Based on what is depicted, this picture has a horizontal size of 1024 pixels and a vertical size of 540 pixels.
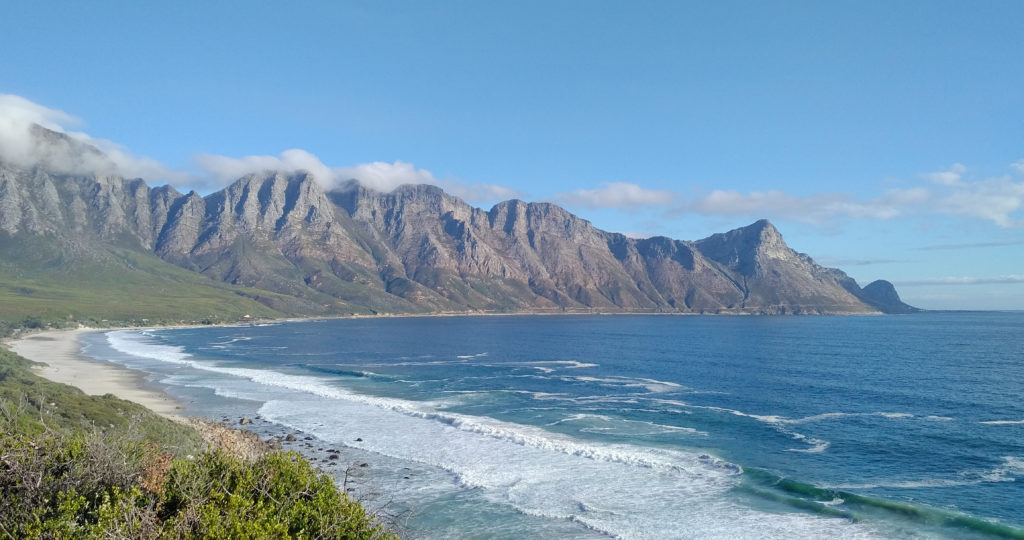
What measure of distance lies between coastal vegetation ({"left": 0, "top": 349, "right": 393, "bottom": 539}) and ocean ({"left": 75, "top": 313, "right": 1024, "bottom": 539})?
10.2 ft

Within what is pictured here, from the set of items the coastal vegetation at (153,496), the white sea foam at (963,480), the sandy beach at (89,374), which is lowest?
the sandy beach at (89,374)

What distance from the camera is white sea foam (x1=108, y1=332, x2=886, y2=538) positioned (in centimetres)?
3747

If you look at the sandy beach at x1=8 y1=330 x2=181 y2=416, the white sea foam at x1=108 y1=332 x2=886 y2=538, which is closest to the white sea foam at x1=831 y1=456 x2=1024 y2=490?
the white sea foam at x1=108 y1=332 x2=886 y2=538

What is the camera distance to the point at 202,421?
64.2 m

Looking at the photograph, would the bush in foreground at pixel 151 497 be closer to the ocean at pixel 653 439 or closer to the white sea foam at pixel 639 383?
the ocean at pixel 653 439

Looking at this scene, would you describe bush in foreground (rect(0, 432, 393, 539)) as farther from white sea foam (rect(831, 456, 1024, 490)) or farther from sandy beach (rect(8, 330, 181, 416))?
sandy beach (rect(8, 330, 181, 416))

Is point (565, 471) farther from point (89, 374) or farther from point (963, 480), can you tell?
point (89, 374)

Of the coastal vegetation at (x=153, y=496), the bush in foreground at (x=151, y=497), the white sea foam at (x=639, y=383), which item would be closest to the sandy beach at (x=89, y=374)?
the coastal vegetation at (x=153, y=496)

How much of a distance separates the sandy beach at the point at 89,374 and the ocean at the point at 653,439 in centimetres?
447

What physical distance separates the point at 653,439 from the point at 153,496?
47.6 m

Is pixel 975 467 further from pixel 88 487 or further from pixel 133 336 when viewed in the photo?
pixel 133 336

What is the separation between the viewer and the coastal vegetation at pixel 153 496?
16.5 metres

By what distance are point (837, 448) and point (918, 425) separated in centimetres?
1571

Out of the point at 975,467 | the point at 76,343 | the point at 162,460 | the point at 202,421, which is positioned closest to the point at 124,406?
the point at 202,421
